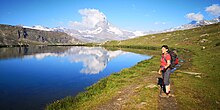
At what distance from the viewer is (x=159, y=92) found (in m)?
21.1

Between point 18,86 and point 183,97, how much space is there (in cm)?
2433

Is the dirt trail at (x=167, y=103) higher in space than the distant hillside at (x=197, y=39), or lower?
lower

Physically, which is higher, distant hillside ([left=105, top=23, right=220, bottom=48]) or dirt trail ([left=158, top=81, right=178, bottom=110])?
distant hillside ([left=105, top=23, right=220, bottom=48])

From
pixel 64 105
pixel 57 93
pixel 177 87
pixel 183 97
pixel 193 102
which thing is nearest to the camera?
pixel 193 102

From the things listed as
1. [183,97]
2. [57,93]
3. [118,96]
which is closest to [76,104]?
[118,96]

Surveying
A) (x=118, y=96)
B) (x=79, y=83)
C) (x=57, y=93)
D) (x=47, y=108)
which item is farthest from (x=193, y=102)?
(x=79, y=83)

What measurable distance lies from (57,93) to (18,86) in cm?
820

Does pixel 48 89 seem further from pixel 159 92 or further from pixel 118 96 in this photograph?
pixel 159 92

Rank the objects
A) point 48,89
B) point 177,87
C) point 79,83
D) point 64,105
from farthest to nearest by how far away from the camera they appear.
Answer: point 79,83
point 48,89
point 177,87
point 64,105

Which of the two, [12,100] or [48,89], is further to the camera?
[48,89]

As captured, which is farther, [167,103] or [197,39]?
[197,39]

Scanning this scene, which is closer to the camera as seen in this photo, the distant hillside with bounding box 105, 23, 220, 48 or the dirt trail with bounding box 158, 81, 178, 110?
the dirt trail with bounding box 158, 81, 178, 110

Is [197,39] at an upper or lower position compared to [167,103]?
upper

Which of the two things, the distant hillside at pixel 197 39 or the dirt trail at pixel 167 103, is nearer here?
the dirt trail at pixel 167 103
